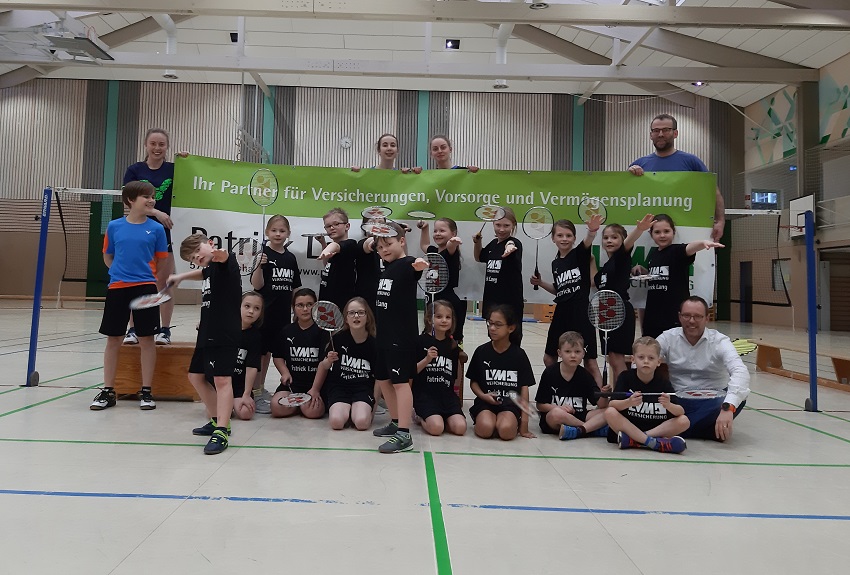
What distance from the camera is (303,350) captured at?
219 inches

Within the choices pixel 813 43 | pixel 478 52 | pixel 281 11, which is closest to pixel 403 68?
pixel 478 52

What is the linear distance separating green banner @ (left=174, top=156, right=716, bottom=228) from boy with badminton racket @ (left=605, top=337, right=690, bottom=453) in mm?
2143

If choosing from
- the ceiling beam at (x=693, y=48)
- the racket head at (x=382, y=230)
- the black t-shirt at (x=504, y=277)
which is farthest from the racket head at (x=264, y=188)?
the ceiling beam at (x=693, y=48)

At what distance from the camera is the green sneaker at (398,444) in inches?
171

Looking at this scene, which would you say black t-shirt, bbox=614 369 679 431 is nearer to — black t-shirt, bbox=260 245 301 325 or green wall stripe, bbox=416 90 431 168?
black t-shirt, bbox=260 245 301 325

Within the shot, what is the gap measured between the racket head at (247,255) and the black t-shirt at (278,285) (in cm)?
15

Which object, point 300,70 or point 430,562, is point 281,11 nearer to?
point 300,70

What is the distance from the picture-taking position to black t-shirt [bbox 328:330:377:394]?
5.37 m

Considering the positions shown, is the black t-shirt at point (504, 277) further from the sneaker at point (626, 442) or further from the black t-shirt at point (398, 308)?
the sneaker at point (626, 442)

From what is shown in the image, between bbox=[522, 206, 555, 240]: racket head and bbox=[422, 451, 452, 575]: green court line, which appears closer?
bbox=[422, 451, 452, 575]: green court line

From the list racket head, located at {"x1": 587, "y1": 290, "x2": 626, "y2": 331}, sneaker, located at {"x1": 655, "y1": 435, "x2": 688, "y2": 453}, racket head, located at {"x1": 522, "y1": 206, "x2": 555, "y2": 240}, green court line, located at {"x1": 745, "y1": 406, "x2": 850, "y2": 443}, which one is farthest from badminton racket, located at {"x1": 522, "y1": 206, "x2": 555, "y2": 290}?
green court line, located at {"x1": 745, "y1": 406, "x2": 850, "y2": 443}

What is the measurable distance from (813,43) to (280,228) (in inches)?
781

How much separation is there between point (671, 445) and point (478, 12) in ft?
34.4

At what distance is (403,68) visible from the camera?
734 inches
